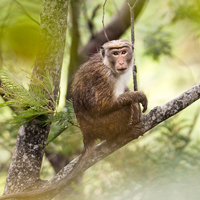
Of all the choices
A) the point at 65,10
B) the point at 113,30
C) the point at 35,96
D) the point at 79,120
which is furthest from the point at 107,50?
the point at 113,30

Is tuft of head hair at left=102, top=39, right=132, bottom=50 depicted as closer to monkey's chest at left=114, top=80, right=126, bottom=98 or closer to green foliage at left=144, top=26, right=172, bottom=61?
monkey's chest at left=114, top=80, right=126, bottom=98

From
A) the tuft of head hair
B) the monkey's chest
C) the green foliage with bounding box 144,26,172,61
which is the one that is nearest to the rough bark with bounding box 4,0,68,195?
the tuft of head hair

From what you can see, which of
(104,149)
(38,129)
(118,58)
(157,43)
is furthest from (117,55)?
(157,43)

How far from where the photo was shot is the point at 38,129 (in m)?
2.97

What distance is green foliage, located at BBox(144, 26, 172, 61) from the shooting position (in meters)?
4.73

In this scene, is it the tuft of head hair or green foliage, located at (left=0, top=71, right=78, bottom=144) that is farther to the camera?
the tuft of head hair

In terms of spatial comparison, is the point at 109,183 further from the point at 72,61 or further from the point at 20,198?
the point at 72,61

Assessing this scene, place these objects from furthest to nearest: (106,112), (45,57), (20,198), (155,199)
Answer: (106,112)
(45,57)
(20,198)
(155,199)

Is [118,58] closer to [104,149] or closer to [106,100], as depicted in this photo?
[106,100]

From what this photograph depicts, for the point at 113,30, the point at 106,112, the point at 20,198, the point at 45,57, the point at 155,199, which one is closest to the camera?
the point at 155,199

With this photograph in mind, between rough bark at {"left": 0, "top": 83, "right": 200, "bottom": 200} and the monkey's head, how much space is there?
71 centimetres

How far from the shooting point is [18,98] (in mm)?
2354

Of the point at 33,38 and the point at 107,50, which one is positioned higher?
the point at 33,38

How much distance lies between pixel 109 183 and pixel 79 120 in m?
1.32
